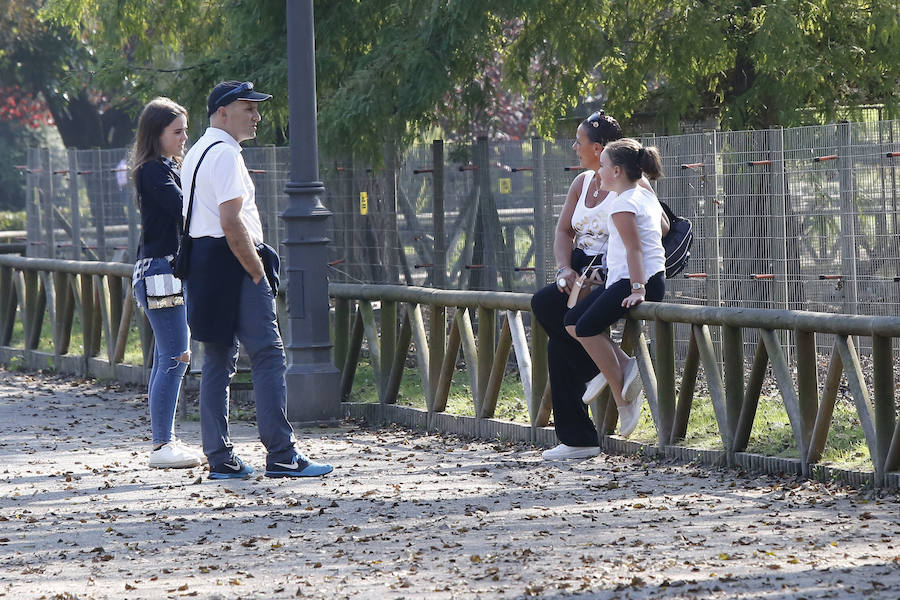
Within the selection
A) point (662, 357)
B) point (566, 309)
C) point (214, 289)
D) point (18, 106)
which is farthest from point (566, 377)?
point (18, 106)

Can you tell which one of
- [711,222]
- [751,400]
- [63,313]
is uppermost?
[711,222]

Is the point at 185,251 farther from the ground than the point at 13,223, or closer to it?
closer to it

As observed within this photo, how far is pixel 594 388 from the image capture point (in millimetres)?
8211

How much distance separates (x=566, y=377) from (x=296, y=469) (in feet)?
5.14

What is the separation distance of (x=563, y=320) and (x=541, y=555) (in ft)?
8.52

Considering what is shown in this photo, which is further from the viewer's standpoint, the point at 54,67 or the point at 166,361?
the point at 54,67

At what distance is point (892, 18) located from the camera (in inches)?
501

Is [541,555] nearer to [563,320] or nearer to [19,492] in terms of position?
[563,320]

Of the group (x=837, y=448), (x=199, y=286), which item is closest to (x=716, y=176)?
(x=837, y=448)

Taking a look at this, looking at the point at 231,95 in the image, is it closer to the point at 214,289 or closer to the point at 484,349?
the point at 214,289

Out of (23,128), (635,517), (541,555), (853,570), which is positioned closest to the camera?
(853,570)

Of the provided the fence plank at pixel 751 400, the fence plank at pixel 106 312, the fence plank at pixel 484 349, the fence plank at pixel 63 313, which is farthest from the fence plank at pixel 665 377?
the fence plank at pixel 63 313

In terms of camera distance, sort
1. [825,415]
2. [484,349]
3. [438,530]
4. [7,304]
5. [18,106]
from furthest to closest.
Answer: [18,106]
[7,304]
[484,349]
[825,415]
[438,530]

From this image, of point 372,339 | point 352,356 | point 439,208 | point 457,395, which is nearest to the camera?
point 372,339
